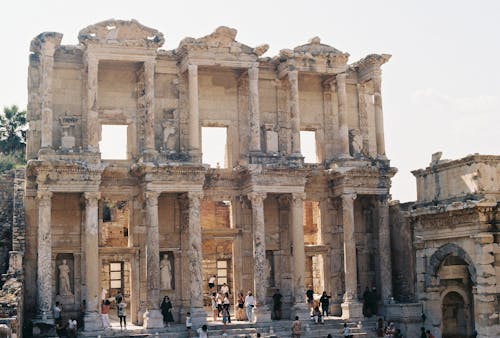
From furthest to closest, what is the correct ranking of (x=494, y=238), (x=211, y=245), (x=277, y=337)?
(x=211, y=245), (x=277, y=337), (x=494, y=238)

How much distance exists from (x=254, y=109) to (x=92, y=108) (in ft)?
18.3

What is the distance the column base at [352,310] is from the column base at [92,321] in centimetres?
844

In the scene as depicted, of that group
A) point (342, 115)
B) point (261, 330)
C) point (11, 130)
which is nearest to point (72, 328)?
point (261, 330)

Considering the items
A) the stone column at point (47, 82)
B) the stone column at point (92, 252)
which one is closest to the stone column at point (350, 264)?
the stone column at point (92, 252)

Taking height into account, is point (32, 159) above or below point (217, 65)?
below

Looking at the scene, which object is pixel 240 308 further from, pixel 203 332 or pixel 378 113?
pixel 378 113

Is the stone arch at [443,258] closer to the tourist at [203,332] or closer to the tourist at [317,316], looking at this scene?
the tourist at [317,316]

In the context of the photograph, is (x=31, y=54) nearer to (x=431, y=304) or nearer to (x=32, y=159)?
(x=32, y=159)

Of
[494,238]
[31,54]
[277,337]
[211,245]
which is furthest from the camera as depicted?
[211,245]

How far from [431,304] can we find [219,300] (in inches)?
282

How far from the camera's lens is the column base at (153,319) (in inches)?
1039

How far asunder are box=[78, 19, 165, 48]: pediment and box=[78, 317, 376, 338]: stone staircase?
9359 mm

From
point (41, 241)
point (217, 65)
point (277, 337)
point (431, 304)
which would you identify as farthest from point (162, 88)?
point (431, 304)

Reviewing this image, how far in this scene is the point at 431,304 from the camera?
26.5m
